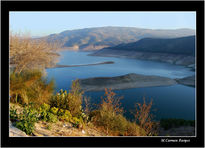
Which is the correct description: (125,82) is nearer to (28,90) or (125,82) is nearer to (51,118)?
(28,90)

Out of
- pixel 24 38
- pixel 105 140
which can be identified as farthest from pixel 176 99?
pixel 105 140

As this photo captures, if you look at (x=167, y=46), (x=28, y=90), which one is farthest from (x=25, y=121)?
(x=167, y=46)

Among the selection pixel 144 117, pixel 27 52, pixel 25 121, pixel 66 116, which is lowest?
pixel 144 117

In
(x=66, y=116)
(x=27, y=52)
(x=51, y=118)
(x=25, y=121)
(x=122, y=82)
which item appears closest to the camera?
(x=25, y=121)

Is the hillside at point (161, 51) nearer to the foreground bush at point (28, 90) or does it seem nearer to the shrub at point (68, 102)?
the shrub at point (68, 102)

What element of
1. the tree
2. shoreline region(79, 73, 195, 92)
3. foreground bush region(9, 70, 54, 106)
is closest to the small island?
shoreline region(79, 73, 195, 92)

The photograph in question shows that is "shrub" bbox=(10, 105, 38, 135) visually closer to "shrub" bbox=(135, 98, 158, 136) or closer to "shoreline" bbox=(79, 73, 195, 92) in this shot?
"shrub" bbox=(135, 98, 158, 136)
